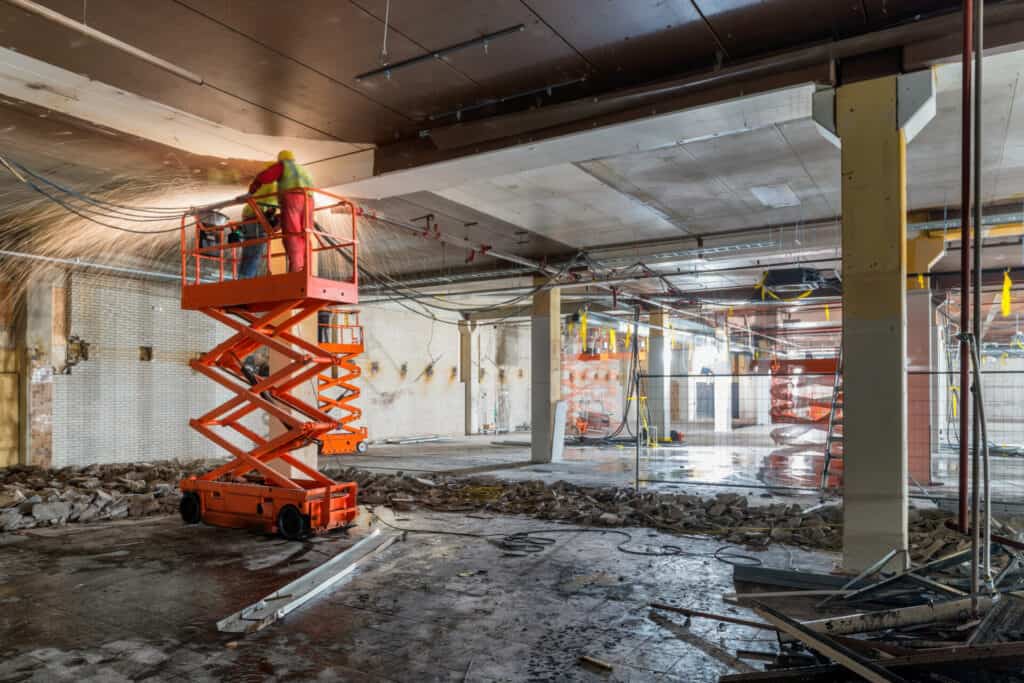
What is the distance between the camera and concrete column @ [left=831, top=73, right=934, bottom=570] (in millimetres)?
5484

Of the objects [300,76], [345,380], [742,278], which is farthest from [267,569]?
[742,278]

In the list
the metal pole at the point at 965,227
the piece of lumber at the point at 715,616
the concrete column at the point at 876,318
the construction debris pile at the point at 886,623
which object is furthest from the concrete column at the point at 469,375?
the metal pole at the point at 965,227

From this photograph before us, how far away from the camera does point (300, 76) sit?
21.8ft

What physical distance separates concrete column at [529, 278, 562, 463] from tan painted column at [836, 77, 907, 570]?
9.56 m

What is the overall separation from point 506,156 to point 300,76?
2420mm

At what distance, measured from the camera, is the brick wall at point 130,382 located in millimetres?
13297

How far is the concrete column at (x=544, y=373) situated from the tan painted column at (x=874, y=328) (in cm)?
956

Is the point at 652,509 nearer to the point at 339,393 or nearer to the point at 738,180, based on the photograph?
the point at 738,180

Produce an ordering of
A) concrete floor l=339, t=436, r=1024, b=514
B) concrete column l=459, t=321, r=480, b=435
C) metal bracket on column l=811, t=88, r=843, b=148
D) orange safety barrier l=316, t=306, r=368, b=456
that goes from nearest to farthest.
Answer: metal bracket on column l=811, t=88, r=843, b=148
concrete floor l=339, t=436, r=1024, b=514
orange safety barrier l=316, t=306, r=368, b=456
concrete column l=459, t=321, r=480, b=435

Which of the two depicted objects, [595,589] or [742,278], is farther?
[742,278]

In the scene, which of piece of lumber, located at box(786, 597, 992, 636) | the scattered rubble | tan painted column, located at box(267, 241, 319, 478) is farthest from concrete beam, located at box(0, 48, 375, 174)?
piece of lumber, located at box(786, 597, 992, 636)

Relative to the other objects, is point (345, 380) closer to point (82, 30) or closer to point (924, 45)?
point (82, 30)

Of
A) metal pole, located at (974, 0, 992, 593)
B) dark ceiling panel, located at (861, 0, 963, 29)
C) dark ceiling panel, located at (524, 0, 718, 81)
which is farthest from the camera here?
dark ceiling panel, located at (524, 0, 718, 81)

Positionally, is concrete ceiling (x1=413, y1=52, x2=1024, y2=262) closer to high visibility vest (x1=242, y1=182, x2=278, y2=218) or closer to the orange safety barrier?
high visibility vest (x1=242, y1=182, x2=278, y2=218)
